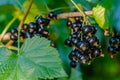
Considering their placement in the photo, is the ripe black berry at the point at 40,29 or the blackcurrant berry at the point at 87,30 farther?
the ripe black berry at the point at 40,29

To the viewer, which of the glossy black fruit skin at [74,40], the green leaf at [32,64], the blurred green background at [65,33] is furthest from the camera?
the blurred green background at [65,33]

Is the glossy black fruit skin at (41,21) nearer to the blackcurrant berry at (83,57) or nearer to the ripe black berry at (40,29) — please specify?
the ripe black berry at (40,29)

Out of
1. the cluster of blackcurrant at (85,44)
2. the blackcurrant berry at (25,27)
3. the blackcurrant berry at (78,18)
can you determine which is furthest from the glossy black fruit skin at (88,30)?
the blackcurrant berry at (25,27)

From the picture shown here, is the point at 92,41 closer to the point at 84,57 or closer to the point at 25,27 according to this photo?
the point at 84,57

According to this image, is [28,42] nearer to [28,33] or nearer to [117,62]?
[28,33]

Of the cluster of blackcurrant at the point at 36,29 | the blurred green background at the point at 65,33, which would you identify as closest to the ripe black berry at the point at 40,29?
the cluster of blackcurrant at the point at 36,29

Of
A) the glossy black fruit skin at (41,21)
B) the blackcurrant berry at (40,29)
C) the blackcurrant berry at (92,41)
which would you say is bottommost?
the blackcurrant berry at (92,41)

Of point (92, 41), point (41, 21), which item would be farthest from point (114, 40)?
point (41, 21)

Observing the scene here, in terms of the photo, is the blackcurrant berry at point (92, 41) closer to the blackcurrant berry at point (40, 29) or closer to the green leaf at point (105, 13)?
the green leaf at point (105, 13)

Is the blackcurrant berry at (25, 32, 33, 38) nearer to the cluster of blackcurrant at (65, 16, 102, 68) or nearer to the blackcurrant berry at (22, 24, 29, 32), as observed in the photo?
the blackcurrant berry at (22, 24, 29, 32)

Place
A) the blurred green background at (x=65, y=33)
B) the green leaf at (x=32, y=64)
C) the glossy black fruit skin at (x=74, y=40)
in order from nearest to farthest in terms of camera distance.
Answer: the green leaf at (x=32, y=64) → the glossy black fruit skin at (x=74, y=40) → the blurred green background at (x=65, y=33)

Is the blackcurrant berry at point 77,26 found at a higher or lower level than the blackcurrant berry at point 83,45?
higher
